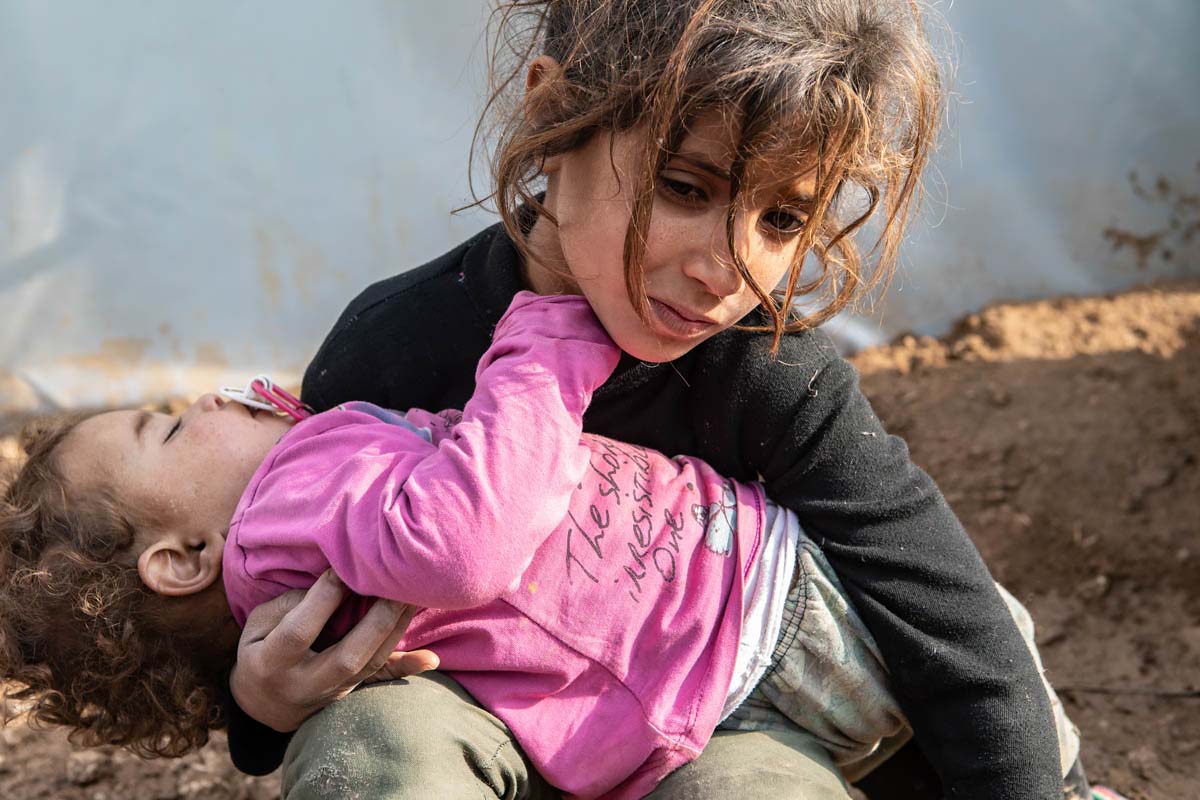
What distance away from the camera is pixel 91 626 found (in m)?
1.64

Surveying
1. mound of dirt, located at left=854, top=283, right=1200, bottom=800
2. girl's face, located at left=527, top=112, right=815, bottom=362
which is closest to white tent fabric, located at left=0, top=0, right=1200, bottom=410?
mound of dirt, located at left=854, top=283, right=1200, bottom=800

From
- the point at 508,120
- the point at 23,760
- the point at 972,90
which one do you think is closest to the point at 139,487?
the point at 508,120

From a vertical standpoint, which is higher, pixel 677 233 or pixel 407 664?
pixel 677 233

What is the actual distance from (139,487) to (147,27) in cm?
184

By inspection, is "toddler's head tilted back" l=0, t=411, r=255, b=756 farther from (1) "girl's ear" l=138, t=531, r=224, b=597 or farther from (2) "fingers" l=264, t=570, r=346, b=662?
(2) "fingers" l=264, t=570, r=346, b=662

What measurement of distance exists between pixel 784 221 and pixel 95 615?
3.41ft

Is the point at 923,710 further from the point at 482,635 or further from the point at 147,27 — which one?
the point at 147,27

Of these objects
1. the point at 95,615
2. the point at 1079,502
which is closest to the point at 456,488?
the point at 95,615

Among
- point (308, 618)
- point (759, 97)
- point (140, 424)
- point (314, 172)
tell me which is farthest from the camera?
point (314, 172)

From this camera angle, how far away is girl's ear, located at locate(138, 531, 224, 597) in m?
1.62

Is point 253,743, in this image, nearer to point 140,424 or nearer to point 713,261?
point 140,424

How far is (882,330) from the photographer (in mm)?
3662

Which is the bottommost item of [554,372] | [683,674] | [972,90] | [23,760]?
[23,760]

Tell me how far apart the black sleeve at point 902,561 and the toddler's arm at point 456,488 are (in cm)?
27
